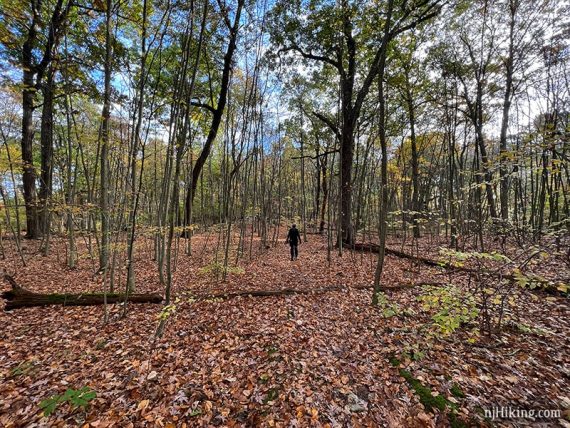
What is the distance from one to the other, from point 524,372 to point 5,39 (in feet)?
42.0

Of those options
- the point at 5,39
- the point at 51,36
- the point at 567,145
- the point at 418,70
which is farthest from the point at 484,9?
the point at 5,39

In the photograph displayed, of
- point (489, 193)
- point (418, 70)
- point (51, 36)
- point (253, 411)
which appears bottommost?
point (253, 411)

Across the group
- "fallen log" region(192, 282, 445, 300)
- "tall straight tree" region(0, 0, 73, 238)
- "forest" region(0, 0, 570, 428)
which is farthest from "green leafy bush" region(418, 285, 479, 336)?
"tall straight tree" region(0, 0, 73, 238)

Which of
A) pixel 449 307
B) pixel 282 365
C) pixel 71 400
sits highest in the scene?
pixel 449 307

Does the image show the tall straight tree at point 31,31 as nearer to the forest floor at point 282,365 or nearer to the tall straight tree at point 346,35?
the forest floor at point 282,365

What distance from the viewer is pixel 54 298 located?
5547 mm

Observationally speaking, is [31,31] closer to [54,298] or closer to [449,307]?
[54,298]

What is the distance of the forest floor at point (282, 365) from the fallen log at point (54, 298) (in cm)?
18

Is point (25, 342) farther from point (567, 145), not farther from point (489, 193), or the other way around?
point (489, 193)

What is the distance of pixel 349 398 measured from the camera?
3076 mm

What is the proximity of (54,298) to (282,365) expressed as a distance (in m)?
6.03

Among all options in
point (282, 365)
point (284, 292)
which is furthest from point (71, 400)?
point (284, 292)

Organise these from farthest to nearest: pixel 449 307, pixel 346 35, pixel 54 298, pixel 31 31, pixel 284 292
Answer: pixel 346 35 → pixel 284 292 → pixel 31 31 → pixel 54 298 → pixel 449 307

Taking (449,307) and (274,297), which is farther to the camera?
(274,297)
